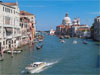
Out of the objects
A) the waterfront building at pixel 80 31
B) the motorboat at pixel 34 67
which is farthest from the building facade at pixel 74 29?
the motorboat at pixel 34 67

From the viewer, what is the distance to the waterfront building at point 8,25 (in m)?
27.0

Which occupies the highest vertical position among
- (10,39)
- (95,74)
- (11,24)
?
(11,24)

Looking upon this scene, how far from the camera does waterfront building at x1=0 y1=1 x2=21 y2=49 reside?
1064 inches

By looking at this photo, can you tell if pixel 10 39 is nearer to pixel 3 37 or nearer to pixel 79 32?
pixel 3 37

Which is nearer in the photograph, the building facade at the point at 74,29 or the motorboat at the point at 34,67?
the motorboat at the point at 34,67

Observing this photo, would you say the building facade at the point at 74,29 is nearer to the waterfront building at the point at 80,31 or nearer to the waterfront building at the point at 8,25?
the waterfront building at the point at 80,31

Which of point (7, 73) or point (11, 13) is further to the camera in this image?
→ point (11, 13)

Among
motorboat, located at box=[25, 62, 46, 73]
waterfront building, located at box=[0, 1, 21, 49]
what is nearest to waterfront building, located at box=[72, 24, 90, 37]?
waterfront building, located at box=[0, 1, 21, 49]

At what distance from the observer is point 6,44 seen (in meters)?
28.3

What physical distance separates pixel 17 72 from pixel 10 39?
14008 millimetres

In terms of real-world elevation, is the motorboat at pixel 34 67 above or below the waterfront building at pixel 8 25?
below

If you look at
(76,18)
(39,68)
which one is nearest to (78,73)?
(39,68)

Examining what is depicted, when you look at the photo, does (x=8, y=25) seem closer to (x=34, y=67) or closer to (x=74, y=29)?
(x=34, y=67)

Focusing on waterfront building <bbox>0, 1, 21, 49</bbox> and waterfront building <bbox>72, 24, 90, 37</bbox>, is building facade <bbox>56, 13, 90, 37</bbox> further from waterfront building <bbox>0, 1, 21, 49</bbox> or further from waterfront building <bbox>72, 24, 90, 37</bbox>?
waterfront building <bbox>0, 1, 21, 49</bbox>
